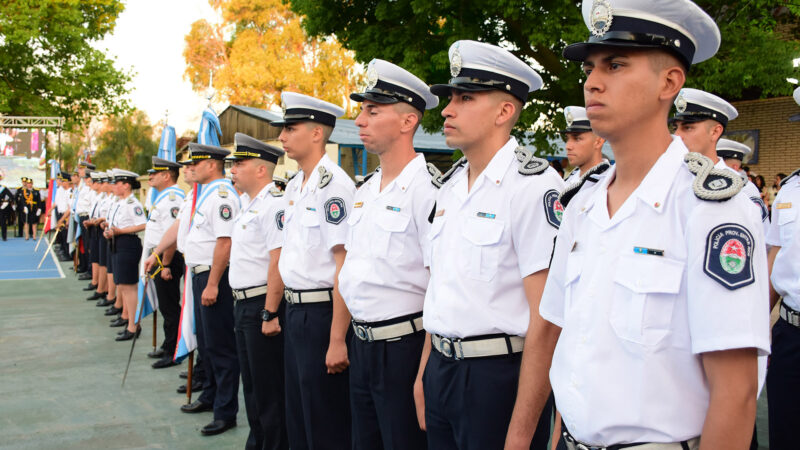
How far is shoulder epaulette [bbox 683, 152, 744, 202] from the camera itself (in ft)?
4.42

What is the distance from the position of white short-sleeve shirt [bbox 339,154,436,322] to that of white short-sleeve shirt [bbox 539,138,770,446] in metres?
1.28

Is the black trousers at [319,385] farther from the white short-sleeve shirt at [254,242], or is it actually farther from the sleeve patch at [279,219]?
the white short-sleeve shirt at [254,242]

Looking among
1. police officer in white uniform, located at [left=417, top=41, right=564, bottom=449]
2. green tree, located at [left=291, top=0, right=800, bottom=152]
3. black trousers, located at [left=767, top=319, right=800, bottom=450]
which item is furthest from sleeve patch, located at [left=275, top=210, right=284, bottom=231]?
green tree, located at [left=291, top=0, right=800, bottom=152]

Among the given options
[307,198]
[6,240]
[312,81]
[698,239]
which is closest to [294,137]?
[307,198]

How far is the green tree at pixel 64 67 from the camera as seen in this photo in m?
23.0

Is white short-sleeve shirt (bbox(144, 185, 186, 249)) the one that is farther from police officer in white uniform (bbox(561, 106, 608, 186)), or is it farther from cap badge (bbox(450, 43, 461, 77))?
cap badge (bbox(450, 43, 461, 77))

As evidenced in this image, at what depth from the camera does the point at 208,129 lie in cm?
624

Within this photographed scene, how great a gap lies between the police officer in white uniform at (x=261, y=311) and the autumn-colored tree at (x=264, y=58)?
28229mm

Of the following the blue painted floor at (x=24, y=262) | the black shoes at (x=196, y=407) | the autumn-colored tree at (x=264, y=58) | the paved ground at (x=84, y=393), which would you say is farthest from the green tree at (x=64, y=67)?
the black shoes at (x=196, y=407)

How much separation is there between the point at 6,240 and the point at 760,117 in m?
24.0

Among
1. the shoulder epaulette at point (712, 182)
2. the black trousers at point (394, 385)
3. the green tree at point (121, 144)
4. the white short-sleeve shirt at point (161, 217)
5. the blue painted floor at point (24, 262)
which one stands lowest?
the blue painted floor at point (24, 262)

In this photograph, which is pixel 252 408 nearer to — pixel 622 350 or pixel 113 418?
pixel 113 418

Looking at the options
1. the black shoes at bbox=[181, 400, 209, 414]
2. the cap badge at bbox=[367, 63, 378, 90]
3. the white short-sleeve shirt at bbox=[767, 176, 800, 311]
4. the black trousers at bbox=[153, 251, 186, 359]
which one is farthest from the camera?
the black trousers at bbox=[153, 251, 186, 359]

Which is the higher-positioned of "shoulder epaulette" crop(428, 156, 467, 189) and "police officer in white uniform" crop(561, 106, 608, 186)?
"police officer in white uniform" crop(561, 106, 608, 186)
